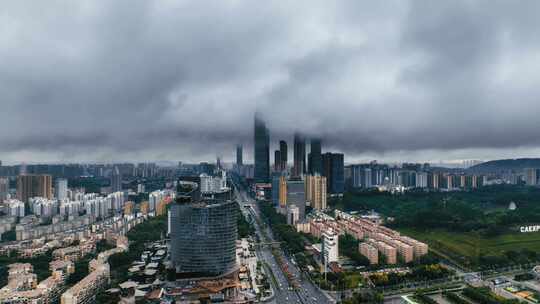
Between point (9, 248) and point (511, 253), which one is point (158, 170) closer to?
point (9, 248)

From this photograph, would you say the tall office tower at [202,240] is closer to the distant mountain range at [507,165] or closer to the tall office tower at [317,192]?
the tall office tower at [317,192]

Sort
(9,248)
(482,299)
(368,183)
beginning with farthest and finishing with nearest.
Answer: (368,183), (9,248), (482,299)

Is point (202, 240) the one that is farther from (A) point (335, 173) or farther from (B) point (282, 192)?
(A) point (335, 173)

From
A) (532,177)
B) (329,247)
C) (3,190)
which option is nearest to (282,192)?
(329,247)

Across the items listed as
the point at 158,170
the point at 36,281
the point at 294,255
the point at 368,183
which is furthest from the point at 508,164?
the point at 36,281

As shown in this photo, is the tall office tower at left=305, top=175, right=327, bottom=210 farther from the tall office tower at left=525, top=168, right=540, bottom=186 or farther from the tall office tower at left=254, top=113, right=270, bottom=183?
the tall office tower at left=525, top=168, right=540, bottom=186

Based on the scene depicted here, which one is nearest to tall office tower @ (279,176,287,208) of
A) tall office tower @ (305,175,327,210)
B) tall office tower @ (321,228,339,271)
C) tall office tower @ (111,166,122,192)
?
tall office tower @ (305,175,327,210)
